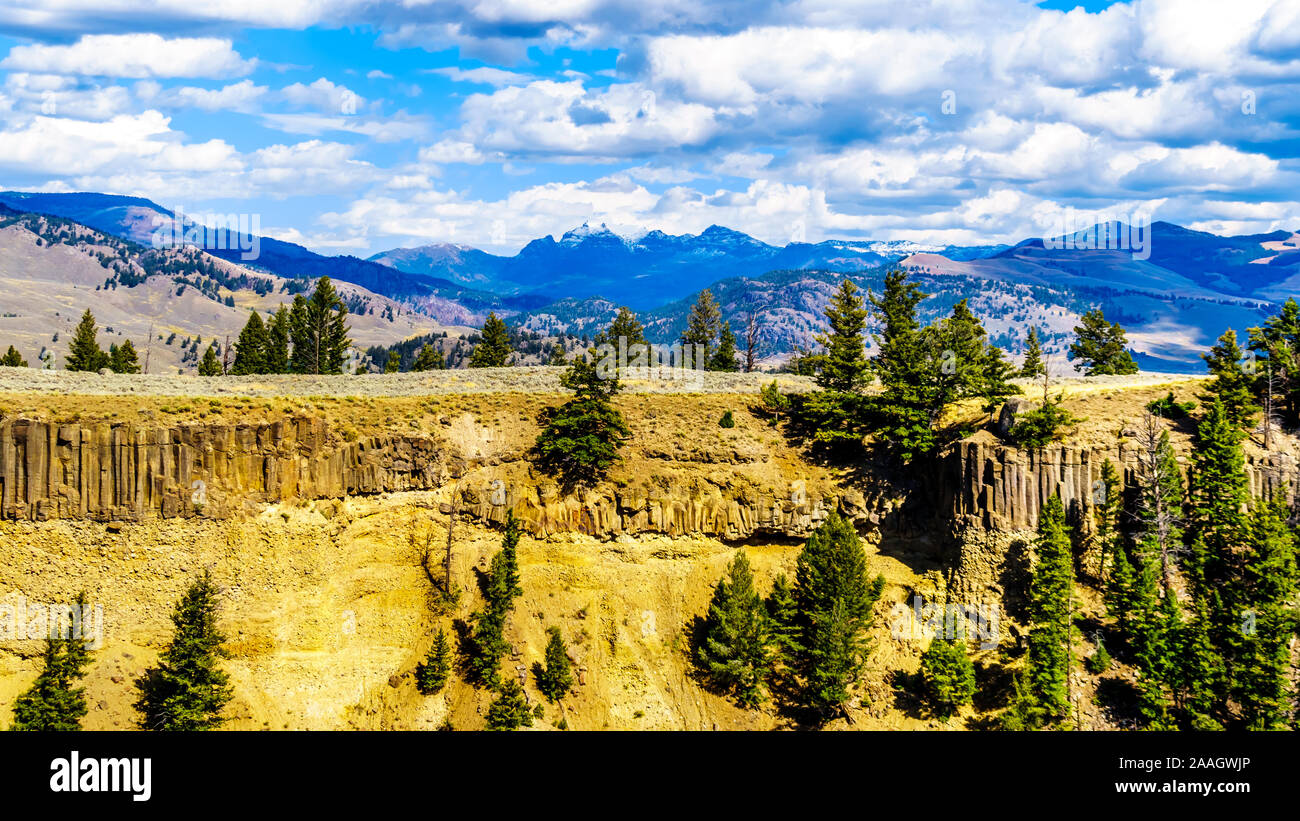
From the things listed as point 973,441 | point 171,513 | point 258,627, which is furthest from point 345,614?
point 973,441

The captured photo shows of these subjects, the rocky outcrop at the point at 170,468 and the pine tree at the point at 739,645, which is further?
the pine tree at the point at 739,645

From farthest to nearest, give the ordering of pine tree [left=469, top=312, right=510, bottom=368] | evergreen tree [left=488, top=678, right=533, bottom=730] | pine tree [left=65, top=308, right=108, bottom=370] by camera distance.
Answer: pine tree [left=469, top=312, right=510, bottom=368]
pine tree [left=65, top=308, right=108, bottom=370]
evergreen tree [left=488, top=678, right=533, bottom=730]

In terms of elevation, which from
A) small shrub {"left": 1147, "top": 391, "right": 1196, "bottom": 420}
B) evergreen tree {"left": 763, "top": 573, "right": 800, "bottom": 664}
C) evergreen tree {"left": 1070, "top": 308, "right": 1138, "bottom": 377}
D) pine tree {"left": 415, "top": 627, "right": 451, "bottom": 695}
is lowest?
pine tree {"left": 415, "top": 627, "right": 451, "bottom": 695}

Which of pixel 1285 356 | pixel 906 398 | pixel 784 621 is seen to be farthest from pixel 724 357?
pixel 1285 356

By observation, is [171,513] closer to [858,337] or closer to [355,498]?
[355,498]

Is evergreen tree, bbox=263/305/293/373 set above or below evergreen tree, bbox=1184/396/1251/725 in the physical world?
above

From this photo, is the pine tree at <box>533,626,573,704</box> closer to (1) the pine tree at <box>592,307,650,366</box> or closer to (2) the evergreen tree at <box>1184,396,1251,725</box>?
(2) the evergreen tree at <box>1184,396,1251,725</box>

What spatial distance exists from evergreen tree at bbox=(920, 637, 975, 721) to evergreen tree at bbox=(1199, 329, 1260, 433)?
87.6ft

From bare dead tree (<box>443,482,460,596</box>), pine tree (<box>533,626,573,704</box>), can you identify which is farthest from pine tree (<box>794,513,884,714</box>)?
bare dead tree (<box>443,482,460,596</box>)

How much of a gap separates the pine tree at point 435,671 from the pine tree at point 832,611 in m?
23.6

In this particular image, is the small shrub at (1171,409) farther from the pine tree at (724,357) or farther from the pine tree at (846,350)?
the pine tree at (724,357)

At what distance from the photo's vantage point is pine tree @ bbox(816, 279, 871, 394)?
254 ft

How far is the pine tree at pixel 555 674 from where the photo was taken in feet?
194

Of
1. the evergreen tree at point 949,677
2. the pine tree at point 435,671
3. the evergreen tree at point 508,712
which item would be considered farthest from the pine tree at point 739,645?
the pine tree at point 435,671
